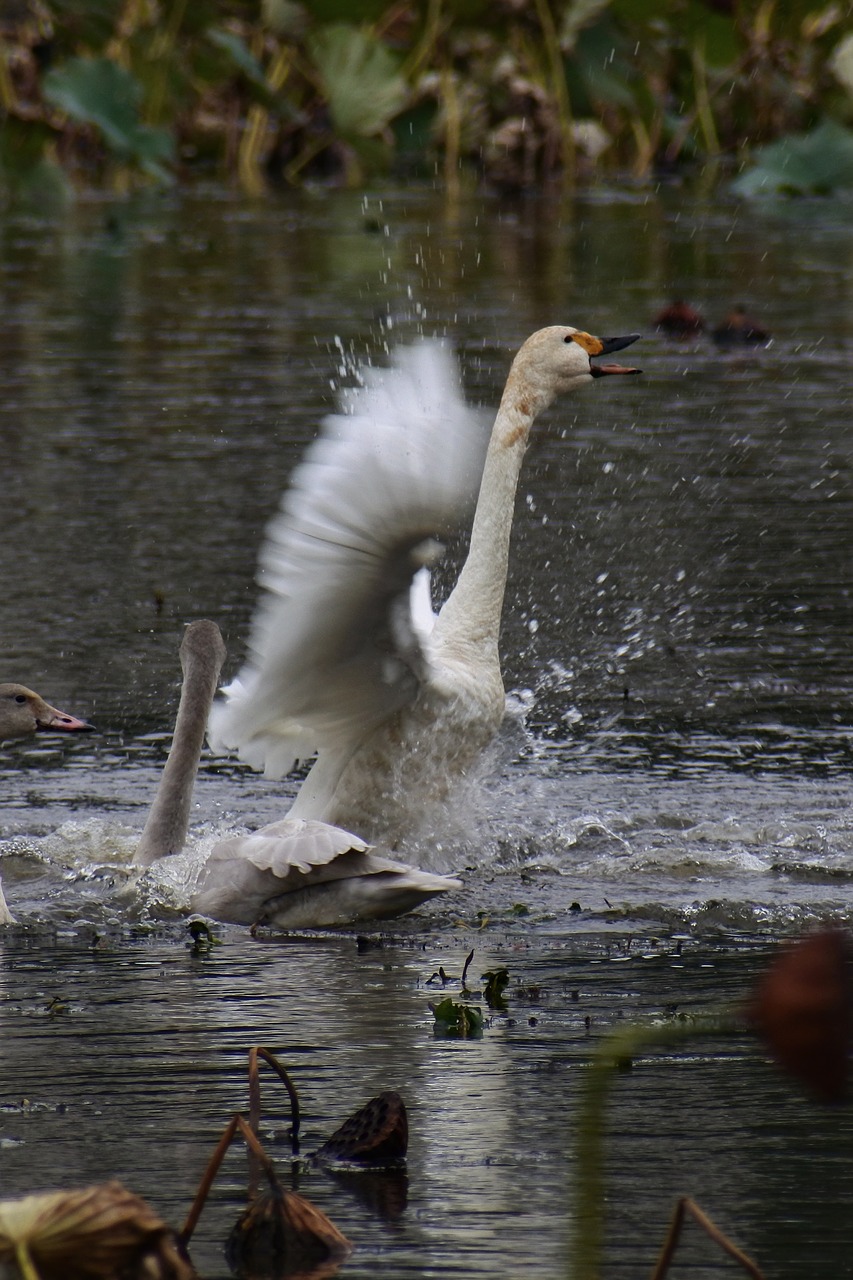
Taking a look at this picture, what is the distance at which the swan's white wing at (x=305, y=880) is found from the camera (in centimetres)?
514

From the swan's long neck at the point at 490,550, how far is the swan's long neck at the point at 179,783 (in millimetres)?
653

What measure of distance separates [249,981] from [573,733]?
249cm

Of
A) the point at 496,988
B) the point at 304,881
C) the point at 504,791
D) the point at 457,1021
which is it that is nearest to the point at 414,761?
the point at 504,791

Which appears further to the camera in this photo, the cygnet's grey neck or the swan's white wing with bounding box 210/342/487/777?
the cygnet's grey neck

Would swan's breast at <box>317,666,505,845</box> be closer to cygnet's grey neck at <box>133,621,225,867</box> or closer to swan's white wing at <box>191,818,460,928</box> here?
cygnet's grey neck at <box>133,621,225,867</box>


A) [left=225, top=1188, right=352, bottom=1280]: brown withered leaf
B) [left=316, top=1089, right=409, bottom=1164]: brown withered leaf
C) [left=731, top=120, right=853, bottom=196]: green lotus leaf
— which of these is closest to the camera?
[left=225, top=1188, right=352, bottom=1280]: brown withered leaf

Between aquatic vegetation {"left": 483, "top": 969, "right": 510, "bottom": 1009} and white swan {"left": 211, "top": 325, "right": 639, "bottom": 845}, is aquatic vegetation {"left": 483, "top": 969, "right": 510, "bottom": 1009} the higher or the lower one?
the lower one

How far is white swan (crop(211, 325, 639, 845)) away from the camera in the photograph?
16.9 feet

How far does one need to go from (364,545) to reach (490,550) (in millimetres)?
982

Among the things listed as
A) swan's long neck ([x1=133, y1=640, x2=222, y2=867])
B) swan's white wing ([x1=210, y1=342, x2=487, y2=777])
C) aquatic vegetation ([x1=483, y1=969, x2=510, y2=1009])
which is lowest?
aquatic vegetation ([x1=483, y1=969, x2=510, y2=1009])

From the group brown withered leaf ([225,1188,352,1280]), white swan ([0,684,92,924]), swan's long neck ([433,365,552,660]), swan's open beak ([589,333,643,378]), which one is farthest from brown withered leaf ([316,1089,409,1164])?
swan's open beak ([589,333,643,378])

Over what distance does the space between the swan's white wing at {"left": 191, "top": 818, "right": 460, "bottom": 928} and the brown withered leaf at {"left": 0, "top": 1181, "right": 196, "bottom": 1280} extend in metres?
2.71

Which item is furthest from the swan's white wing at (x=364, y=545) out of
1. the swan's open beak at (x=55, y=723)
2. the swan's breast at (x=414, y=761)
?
the swan's open beak at (x=55, y=723)

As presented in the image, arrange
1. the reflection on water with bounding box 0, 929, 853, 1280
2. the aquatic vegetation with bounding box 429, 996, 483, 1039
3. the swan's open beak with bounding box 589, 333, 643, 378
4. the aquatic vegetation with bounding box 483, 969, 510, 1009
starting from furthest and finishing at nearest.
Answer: the swan's open beak with bounding box 589, 333, 643, 378, the aquatic vegetation with bounding box 483, 969, 510, 1009, the aquatic vegetation with bounding box 429, 996, 483, 1039, the reflection on water with bounding box 0, 929, 853, 1280
